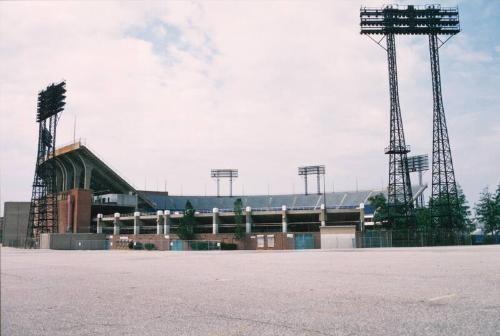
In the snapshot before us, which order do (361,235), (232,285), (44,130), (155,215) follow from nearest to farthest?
(232,285) < (361,235) < (155,215) < (44,130)

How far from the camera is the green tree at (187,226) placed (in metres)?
86.5

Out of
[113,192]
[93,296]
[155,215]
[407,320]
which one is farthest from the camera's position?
[113,192]

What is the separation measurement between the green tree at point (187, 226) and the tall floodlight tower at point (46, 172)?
29572 millimetres

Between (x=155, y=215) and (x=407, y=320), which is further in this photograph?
(x=155, y=215)

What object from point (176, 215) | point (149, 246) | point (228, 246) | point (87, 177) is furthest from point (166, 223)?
point (87, 177)

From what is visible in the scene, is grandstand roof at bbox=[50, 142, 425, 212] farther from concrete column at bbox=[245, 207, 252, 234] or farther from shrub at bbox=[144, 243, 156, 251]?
shrub at bbox=[144, 243, 156, 251]

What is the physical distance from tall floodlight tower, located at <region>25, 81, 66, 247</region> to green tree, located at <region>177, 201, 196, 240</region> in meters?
29.6

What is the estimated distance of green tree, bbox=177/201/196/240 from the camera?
86.5 metres

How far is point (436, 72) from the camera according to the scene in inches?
3406

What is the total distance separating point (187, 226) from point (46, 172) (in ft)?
167

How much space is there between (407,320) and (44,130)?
108705mm

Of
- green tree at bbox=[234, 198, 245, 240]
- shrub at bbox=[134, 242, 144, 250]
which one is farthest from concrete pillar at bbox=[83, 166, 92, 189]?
green tree at bbox=[234, 198, 245, 240]

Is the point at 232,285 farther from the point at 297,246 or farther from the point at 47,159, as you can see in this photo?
the point at 47,159

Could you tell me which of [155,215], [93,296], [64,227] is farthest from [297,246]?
[93,296]
